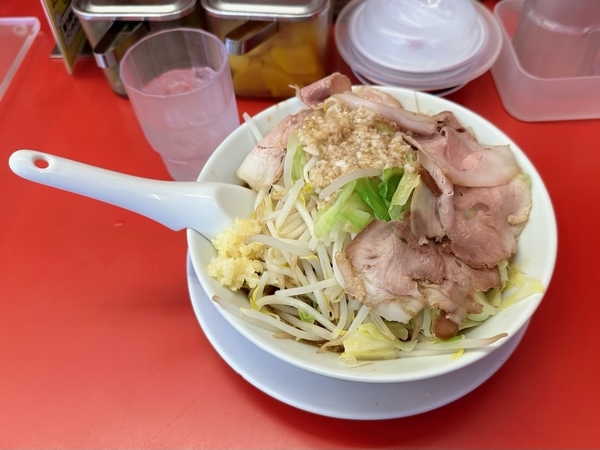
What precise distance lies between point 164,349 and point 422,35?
108cm

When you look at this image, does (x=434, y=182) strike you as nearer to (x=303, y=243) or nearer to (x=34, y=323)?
(x=303, y=243)

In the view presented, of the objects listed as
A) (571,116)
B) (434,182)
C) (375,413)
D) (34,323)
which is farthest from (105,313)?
(571,116)

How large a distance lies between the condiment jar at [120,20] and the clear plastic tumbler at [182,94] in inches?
5.0

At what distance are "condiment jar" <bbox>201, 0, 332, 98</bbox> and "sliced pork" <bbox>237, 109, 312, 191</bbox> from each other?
1.44 feet

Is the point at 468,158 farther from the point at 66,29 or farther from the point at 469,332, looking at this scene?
the point at 66,29

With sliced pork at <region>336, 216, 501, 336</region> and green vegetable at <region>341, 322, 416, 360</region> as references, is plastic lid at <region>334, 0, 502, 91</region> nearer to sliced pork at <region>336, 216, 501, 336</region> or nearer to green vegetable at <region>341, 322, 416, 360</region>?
sliced pork at <region>336, 216, 501, 336</region>

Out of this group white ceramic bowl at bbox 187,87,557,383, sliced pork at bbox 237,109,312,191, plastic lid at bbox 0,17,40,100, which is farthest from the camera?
plastic lid at bbox 0,17,40,100

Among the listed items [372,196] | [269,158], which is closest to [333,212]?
[372,196]

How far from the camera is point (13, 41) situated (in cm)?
172

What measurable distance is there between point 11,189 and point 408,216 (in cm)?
114

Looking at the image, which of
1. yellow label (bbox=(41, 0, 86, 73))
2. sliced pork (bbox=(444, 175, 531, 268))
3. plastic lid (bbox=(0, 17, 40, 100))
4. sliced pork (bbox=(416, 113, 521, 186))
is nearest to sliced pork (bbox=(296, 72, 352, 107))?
sliced pork (bbox=(416, 113, 521, 186))

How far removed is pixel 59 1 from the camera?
1.44 meters

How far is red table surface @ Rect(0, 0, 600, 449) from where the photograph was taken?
2.88ft

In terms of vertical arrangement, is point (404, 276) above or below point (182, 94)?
below
